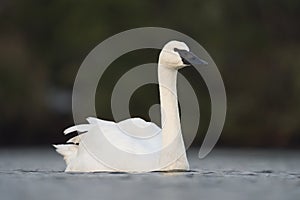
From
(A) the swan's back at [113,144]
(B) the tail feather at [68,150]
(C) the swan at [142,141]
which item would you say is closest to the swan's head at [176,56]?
(C) the swan at [142,141]

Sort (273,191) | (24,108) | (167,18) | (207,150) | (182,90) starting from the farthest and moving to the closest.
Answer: (167,18) → (24,108) → (182,90) → (207,150) → (273,191)

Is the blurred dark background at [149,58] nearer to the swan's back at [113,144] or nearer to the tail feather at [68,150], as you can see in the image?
the tail feather at [68,150]

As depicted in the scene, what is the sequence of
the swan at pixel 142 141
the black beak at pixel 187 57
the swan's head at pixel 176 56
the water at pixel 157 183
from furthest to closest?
the swan's head at pixel 176 56 → the black beak at pixel 187 57 → the swan at pixel 142 141 → the water at pixel 157 183

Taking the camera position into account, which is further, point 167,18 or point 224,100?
point 167,18

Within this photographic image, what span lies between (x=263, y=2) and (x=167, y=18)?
7.23 ft

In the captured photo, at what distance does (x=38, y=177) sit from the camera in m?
13.2

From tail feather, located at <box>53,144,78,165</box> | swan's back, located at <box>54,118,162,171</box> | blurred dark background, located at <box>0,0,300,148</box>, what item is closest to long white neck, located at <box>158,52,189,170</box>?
swan's back, located at <box>54,118,162,171</box>

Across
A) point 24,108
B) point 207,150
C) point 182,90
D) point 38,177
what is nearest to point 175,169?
point 38,177

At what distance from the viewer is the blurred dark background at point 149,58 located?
24.2m

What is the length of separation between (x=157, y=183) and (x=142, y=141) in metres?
0.92

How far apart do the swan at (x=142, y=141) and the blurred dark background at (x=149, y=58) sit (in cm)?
976

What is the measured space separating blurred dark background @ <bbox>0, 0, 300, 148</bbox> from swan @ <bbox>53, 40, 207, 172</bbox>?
9.76m

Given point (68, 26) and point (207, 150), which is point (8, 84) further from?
point (207, 150)

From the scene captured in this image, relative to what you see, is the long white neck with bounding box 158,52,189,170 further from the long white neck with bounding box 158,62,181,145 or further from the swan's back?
the swan's back
